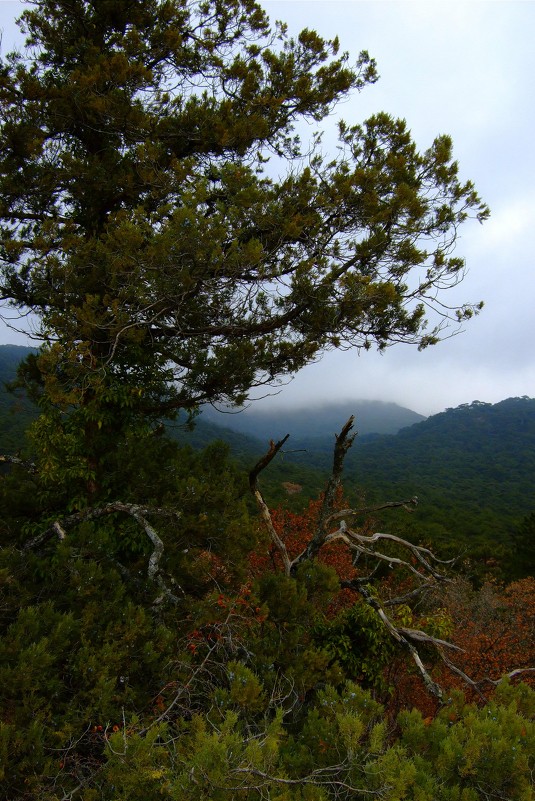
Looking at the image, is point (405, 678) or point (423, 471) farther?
point (423, 471)

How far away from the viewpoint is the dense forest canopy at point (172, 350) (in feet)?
10.5

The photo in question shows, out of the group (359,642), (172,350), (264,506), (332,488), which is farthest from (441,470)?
(172,350)

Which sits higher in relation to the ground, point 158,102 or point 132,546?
point 158,102

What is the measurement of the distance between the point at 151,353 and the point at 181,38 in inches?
172

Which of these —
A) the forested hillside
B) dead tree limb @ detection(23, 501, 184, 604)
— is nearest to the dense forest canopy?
dead tree limb @ detection(23, 501, 184, 604)

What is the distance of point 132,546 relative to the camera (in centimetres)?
511

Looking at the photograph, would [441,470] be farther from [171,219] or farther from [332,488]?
[171,219]

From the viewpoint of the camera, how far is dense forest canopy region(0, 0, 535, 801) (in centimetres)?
321

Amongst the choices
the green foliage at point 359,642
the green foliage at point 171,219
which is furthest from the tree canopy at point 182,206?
the green foliage at point 359,642

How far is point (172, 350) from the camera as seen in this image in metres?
6.63

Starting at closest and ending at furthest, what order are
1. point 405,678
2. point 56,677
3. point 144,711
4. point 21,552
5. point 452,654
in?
point 56,677 → point 144,711 → point 21,552 → point 405,678 → point 452,654

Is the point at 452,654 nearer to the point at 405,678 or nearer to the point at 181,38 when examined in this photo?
the point at 405,678

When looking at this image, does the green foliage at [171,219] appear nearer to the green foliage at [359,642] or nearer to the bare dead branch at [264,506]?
the bare dead branch at [264,506]

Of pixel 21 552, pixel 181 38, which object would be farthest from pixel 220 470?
pixel 181 38
